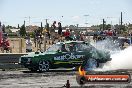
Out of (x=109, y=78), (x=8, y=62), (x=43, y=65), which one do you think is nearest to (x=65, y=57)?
(x=43, y=65)

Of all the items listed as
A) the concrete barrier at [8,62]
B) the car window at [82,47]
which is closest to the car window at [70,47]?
the car window at [82,47]

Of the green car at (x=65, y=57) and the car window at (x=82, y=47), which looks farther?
the car window at (x=82, y=47)

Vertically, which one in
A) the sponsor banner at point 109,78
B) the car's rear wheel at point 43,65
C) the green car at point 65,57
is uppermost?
the sponsor banner at point 109,78

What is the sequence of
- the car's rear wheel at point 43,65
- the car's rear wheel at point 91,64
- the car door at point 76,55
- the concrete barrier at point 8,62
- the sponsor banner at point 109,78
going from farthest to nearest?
the concrete barrier at point 8,62 → the car's rear wheel at point 91,64 → the car door at point 76,55 → the car's rear wheel at point 43,65 → the sponsor banner at point 109,78

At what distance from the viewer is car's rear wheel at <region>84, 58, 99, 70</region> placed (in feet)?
63.4

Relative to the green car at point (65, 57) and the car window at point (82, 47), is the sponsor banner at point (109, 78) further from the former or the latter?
the car window at point (82, 47)

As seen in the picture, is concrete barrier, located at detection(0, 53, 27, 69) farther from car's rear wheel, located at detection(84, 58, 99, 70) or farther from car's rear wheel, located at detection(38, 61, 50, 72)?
car's rear wheel, located at detection(84, 58, 99, 70)

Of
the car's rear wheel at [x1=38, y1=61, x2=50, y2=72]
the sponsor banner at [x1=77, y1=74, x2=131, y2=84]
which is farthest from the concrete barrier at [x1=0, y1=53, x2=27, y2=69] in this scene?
the sponsor banner at [x1=77, y1=74, x2=131, y2=84]

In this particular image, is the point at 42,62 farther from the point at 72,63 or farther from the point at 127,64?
the point at 127,64

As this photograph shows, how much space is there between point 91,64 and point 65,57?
50.3 inches

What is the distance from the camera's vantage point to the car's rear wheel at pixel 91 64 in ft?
63.4

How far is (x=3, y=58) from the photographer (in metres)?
20.3

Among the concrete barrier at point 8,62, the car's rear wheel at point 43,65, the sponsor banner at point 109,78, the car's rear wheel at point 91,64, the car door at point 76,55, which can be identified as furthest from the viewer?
the concrete barrier at point 8,62

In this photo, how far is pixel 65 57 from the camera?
1914cm
